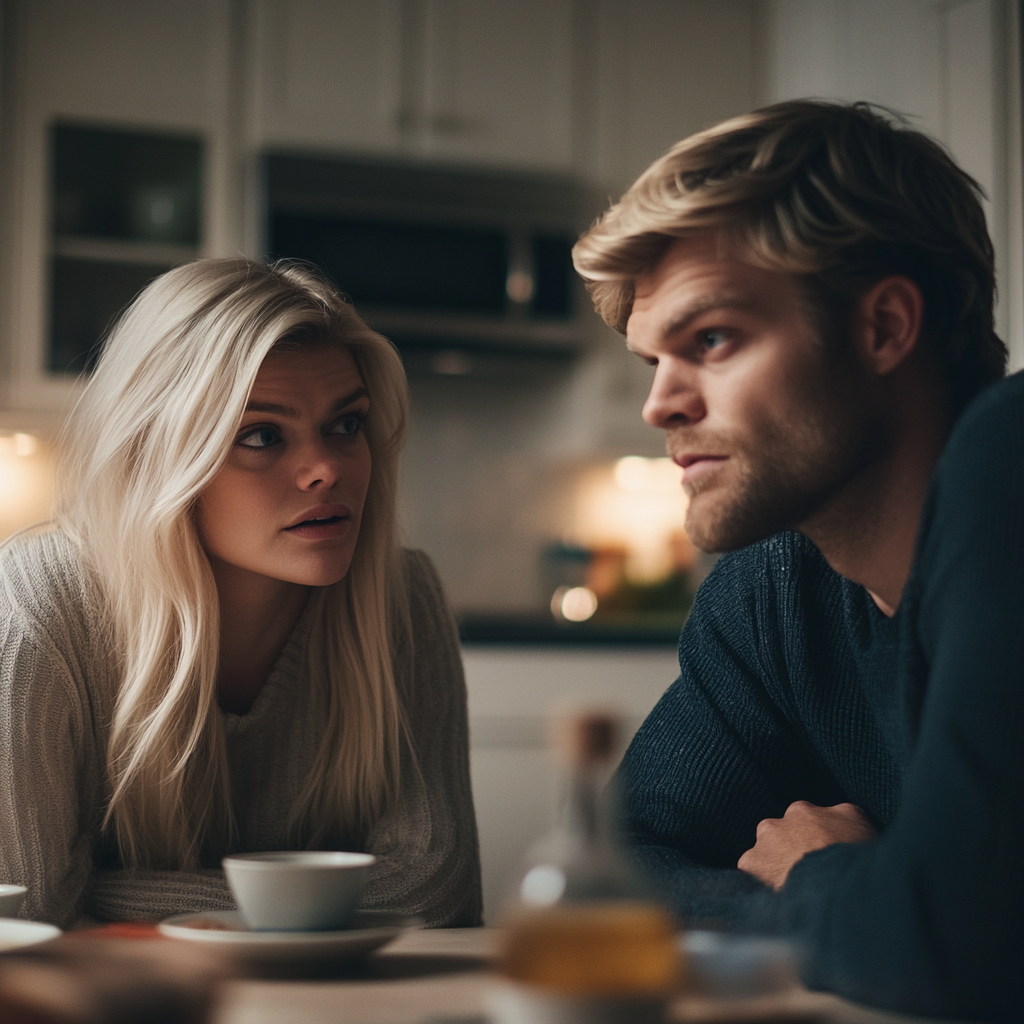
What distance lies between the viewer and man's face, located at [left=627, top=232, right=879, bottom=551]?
3.57ft

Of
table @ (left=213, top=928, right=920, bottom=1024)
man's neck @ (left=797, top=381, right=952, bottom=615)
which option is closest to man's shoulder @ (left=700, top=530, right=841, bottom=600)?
man's neck @ (left=797, top=381, right=952, bottom=615)

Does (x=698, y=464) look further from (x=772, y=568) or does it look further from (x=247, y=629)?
(x=247, y=629)

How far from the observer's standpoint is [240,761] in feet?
4.83

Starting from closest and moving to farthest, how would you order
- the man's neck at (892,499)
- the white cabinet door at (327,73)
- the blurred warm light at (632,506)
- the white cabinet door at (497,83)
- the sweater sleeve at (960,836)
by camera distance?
1. the sweater sleeve at (960,836)
2. the man's neck at (892,499)
3. the white cabinet door at (327,73)
4. the white cabinet door at (497,83)
5. the blurred warm light at (632,506)

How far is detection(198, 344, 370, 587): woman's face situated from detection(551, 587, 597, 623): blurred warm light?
2389 mm

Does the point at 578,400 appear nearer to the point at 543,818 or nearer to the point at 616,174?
the point at 616,174

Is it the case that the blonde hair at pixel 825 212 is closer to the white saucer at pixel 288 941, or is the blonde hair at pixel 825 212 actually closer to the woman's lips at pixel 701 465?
the woman's lips at pixel 701 465

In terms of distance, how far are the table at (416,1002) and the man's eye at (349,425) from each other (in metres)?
0.81

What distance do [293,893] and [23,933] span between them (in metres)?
0.18

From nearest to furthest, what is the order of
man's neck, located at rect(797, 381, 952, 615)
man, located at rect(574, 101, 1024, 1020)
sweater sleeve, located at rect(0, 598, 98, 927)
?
man, located at rect(574, 101, 1024, 1020)
man's neck, located at rect(797, 381, 952, 615)
sweater sleeve, located at rect(0, 598, 98, 927)

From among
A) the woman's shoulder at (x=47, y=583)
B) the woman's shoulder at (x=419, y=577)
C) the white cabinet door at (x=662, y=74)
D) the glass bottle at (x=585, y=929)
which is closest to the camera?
the glass bottle at (x=585, y=929)

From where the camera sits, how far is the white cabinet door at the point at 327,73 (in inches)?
133

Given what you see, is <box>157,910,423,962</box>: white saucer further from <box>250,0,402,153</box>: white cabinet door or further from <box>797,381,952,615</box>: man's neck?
<box>250,0,402,153</box>: white cabinet door

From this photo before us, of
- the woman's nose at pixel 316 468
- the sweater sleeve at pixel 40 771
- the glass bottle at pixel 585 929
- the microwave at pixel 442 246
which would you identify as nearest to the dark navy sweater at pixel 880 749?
the glass bottle at pixel 585 929
